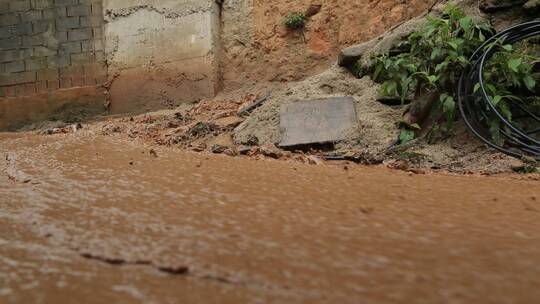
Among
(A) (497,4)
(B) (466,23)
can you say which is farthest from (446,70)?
(A) (497,4)

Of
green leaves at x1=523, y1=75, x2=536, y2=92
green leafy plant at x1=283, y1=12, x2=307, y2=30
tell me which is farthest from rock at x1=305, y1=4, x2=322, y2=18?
green leaves at x1=523, y1=75, x2=536, y2=92

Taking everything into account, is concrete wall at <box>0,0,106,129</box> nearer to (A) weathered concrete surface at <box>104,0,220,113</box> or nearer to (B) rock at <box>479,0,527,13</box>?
(A) weathered concrete surface at <box>104,0,220,113</box>

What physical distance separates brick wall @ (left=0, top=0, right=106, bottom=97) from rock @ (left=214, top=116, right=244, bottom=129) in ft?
7.40

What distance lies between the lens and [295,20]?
4383 mm

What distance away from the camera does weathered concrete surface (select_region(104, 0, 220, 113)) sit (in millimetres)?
4629

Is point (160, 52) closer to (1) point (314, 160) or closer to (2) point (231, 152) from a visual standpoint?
(2) point (231, 152)

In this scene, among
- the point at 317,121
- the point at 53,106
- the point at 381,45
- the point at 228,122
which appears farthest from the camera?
the point at 53,106

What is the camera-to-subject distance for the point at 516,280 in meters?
0.71

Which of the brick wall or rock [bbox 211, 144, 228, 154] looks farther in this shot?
the brick wall

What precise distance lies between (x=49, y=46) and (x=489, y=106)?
4788 mm

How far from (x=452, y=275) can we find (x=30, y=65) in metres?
5.64

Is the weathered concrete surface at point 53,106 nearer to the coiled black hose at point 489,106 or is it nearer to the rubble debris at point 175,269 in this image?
the coiled black hose at point 489,106

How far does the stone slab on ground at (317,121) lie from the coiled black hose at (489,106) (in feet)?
2.19

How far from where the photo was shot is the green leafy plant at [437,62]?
261 centimetres
